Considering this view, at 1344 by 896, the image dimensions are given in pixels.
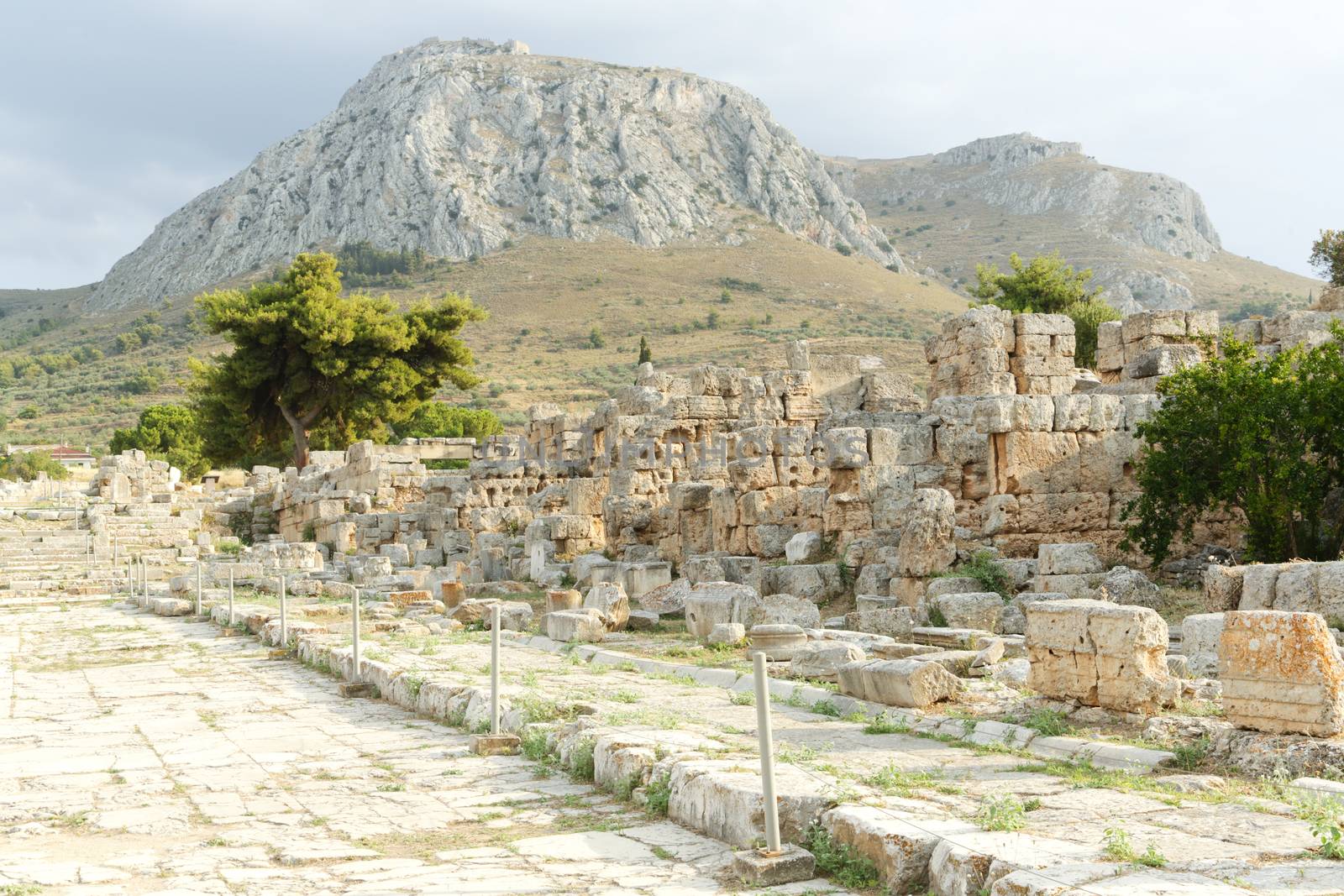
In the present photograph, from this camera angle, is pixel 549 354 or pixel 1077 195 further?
pixel 1077 195

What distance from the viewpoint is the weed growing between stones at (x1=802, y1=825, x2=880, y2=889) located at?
13.7 feet

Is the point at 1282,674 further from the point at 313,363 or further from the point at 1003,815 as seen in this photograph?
the point at 313,363

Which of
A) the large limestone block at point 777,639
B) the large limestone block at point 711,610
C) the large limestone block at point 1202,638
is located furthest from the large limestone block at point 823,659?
the large limestone block at point 711,610

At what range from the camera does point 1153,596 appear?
11.7 metres

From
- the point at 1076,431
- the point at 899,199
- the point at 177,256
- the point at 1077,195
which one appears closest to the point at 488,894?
the point at 1076,431

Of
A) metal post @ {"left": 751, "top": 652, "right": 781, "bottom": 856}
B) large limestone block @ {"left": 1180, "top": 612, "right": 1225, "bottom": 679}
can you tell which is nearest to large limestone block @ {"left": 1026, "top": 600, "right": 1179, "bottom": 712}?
large limestone block @ {"left": 1180, "top": 612, "right": 1225, "bottom": 679}

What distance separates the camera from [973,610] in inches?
438

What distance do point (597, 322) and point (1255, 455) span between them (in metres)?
67.6

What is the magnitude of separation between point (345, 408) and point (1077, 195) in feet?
355

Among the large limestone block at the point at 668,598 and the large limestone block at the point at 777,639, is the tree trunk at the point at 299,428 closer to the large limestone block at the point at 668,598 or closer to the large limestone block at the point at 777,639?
the large limestone block at the point at 668,598

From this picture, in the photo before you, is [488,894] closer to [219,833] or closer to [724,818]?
[724,818]

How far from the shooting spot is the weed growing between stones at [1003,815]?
13.7ft

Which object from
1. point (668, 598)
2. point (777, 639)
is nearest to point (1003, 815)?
point (777, 639)

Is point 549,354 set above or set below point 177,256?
below
